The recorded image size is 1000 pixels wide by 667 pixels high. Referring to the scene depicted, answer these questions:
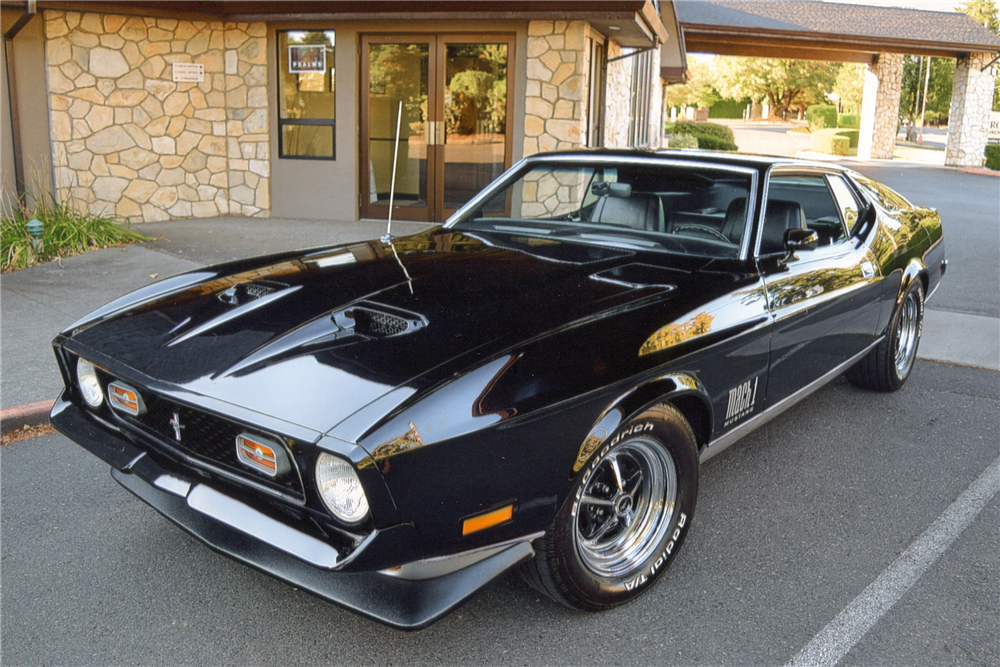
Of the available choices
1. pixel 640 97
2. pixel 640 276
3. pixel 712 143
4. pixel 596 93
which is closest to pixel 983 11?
pixel 712 143

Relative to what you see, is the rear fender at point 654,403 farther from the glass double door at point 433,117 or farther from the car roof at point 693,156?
the glass double door at point 433,117

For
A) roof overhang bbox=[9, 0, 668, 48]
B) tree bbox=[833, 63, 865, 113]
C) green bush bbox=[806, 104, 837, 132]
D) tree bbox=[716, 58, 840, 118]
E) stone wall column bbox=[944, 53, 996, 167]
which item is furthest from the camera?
tree bbox=[716, 58, 840, 118]

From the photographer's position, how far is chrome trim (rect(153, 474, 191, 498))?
2.49m

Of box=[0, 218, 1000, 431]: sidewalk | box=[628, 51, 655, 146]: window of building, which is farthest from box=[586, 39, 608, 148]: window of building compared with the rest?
box=[628, 51, 655, 146]: window of building

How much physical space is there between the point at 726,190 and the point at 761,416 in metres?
0.98

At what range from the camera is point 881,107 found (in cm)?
3156

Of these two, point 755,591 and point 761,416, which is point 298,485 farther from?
point 761,416

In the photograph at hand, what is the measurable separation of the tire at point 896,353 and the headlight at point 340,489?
3640 millimetres

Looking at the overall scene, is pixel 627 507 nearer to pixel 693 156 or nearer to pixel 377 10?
pixel 693 156

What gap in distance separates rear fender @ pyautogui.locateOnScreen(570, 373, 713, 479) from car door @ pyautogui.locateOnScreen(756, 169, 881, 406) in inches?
20.3

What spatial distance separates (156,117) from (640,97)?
11069mm

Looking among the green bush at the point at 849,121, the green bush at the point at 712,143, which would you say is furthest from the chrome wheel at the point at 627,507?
the green bush at the point at 849,121

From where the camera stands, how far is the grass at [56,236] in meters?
8.00

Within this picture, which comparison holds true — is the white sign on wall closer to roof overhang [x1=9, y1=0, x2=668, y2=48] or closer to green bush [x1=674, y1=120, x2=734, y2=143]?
roof overhang [x1=9, y1=0, x2=668, y2=48]
